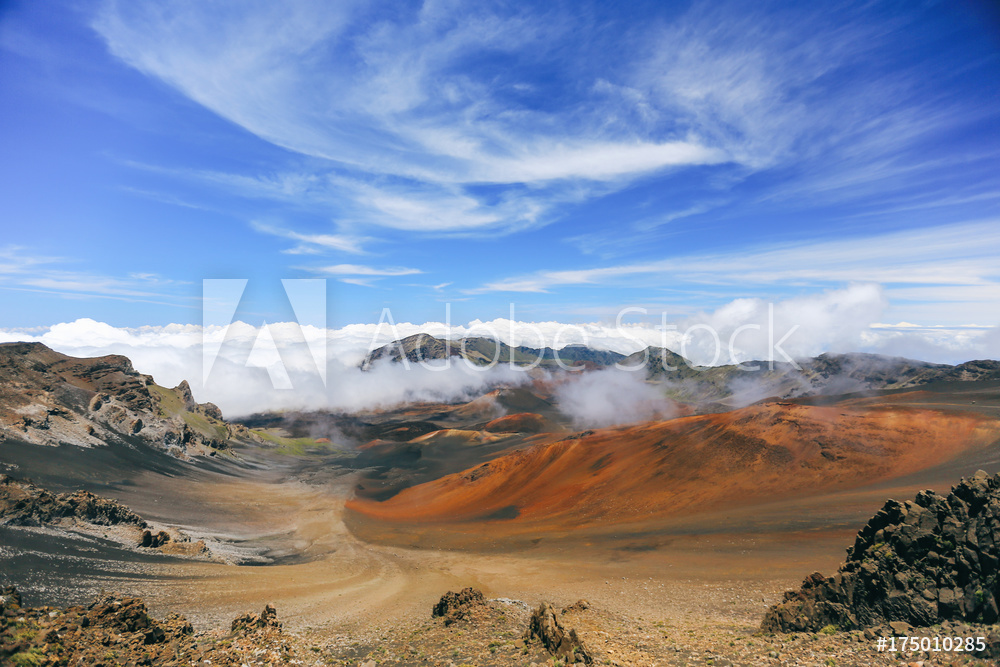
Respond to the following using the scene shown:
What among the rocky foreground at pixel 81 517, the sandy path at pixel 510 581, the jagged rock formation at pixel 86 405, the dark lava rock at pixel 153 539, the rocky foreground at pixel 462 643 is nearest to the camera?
the rocky foreground at pixel 462 643

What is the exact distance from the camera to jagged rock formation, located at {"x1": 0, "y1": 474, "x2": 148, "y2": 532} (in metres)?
29.5

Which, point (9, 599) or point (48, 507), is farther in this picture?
point (48, 507)

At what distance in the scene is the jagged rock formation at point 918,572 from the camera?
1222 centimetres

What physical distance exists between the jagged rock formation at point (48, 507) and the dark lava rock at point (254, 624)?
24569 millimetres

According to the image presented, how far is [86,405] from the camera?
2960 inches

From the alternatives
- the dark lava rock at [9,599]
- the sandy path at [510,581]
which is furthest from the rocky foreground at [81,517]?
the dark lava rock at [9,599]

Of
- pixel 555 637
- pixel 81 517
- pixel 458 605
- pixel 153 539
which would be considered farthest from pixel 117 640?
pixel 81 517

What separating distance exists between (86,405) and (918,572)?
105 meters

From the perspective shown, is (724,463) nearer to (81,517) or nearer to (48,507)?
(81,517)

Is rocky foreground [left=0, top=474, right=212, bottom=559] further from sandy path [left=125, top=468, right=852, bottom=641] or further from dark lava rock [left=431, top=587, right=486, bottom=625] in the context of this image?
dark lava rock [left=431, top=587, right=486, bottom=625]

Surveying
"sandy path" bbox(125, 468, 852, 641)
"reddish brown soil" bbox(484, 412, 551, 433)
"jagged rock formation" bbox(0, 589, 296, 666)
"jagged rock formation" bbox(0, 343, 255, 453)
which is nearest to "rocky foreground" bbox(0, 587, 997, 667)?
"jagged rock formation" bbox(0, 589, 296, 666)

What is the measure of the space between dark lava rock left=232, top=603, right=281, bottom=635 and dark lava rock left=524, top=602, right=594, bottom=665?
10.1 metres

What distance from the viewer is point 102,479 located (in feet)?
182

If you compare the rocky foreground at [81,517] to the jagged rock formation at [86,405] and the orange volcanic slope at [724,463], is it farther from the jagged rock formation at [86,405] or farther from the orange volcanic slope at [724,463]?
the jagged rock formation at [86,405]
